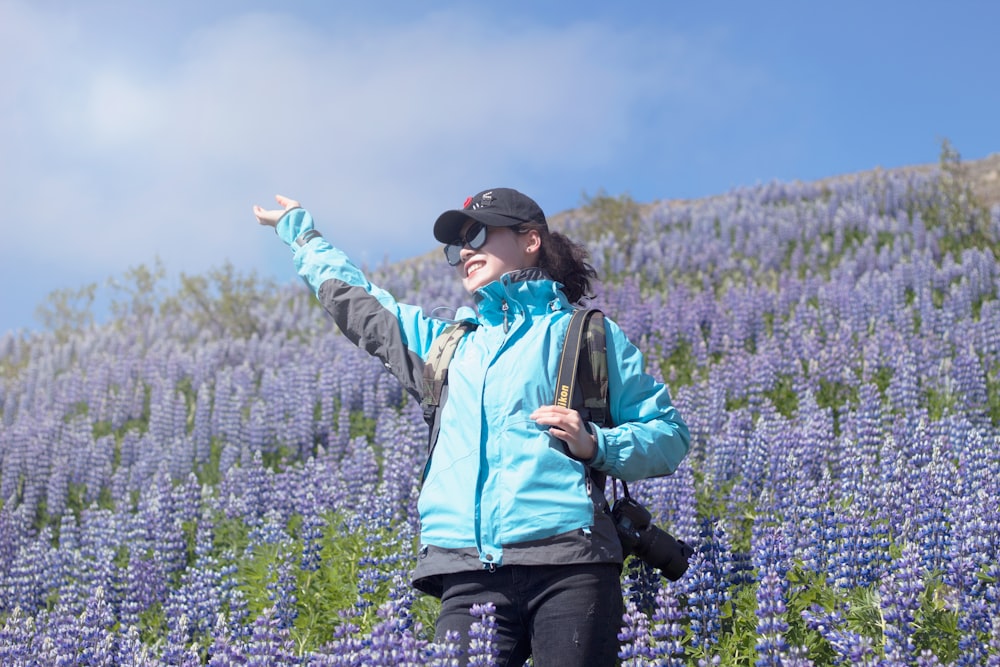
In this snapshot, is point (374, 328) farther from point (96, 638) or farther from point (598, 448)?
point (96, 638)

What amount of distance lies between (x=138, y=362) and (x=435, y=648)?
12352 mm

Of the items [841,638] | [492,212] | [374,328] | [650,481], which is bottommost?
[841,638]

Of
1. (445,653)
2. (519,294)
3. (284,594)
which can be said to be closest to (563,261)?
(519,294)

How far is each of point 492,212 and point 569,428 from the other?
1.13 metres

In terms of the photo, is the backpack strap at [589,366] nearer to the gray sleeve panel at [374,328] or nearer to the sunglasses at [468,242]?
the sunglasses at [468,242]

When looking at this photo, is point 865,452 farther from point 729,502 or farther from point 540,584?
point 540,584

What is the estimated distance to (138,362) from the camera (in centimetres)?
1491

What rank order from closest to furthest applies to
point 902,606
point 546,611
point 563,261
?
point 546,611 < point 902,606 < point 563,261

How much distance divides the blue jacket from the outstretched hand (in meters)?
1.07

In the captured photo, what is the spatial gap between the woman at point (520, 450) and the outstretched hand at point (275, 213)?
94 cm

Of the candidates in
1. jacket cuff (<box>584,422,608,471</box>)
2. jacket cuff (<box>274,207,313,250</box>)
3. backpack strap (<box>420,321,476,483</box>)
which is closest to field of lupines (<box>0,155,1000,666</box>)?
jacket cuff (<box>584,422,608,471</box>)

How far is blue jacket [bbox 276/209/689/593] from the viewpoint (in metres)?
3.96

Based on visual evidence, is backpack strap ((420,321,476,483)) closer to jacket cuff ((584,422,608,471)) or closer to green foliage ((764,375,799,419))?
jacket cuff ((584,422,608,471))

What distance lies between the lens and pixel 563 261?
4816mm
